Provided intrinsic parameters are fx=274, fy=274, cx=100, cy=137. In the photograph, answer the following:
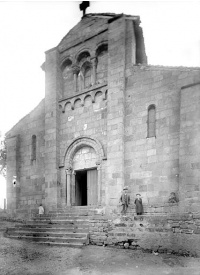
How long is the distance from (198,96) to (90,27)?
8007 mm

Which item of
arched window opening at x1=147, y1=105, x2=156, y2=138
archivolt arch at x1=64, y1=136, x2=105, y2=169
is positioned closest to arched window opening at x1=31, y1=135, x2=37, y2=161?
archivolt arch at x1=64, y1=136, x2=105, y2=169

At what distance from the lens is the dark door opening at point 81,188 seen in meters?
15.5

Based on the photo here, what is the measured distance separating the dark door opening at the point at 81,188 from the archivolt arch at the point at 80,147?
92 cm

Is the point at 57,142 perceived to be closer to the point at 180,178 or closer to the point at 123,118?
the point at 123,118

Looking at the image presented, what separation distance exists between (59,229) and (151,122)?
6.44m

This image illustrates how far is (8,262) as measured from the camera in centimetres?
804

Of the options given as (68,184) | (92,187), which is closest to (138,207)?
(92,187)

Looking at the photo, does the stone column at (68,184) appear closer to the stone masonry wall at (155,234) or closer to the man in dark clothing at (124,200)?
the man in dark clothing at (124,200)

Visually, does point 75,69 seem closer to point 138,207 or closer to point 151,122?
point 151,122

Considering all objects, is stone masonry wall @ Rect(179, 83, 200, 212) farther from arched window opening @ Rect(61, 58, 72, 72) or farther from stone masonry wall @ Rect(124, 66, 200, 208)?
arched window opening @ Rect(61, 58, 72, 72)

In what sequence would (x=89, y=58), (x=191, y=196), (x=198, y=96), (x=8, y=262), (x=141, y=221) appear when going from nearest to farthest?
(x=8, y=262), (x=141, y=221), (x=191, y=196), (x=198, y=96), (x=89, y=58)

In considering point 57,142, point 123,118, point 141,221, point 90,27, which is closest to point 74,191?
point 57,142

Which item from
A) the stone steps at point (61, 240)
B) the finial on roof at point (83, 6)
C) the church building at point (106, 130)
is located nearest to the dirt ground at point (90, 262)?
the stone steps at point (61, 240)

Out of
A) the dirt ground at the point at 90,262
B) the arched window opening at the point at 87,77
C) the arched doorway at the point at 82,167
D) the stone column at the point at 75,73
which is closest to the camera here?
the dirt ground at the point at 90,262
